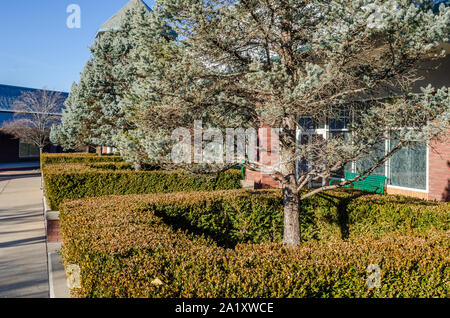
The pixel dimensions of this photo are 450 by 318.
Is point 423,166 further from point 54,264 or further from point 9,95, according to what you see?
point 9,95

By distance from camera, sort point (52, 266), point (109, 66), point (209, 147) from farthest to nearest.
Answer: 1. point (109, 66)
2. point (52, 266)
3. point (209, 147)

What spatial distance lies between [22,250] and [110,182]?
10.0 ft

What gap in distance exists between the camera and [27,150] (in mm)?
33094

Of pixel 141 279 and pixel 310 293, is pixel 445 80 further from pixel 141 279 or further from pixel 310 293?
pixel 141 279

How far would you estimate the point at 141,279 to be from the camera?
275 cm

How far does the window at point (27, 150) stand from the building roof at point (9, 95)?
3.29 meters

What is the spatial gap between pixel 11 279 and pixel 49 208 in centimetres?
346

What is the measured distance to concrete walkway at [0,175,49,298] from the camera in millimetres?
4787

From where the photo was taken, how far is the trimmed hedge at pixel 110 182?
8422 mm

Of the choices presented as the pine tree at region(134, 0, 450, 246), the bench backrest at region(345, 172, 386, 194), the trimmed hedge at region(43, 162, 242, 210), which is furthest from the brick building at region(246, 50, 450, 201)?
the trimmed hedge at region(43, 162, 242, 210)

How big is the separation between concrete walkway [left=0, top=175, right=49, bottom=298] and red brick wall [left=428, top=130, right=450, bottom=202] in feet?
26.5

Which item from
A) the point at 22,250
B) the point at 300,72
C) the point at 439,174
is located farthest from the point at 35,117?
the point at 300,72

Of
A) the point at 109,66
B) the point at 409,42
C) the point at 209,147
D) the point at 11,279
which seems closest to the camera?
the point at 409,42
